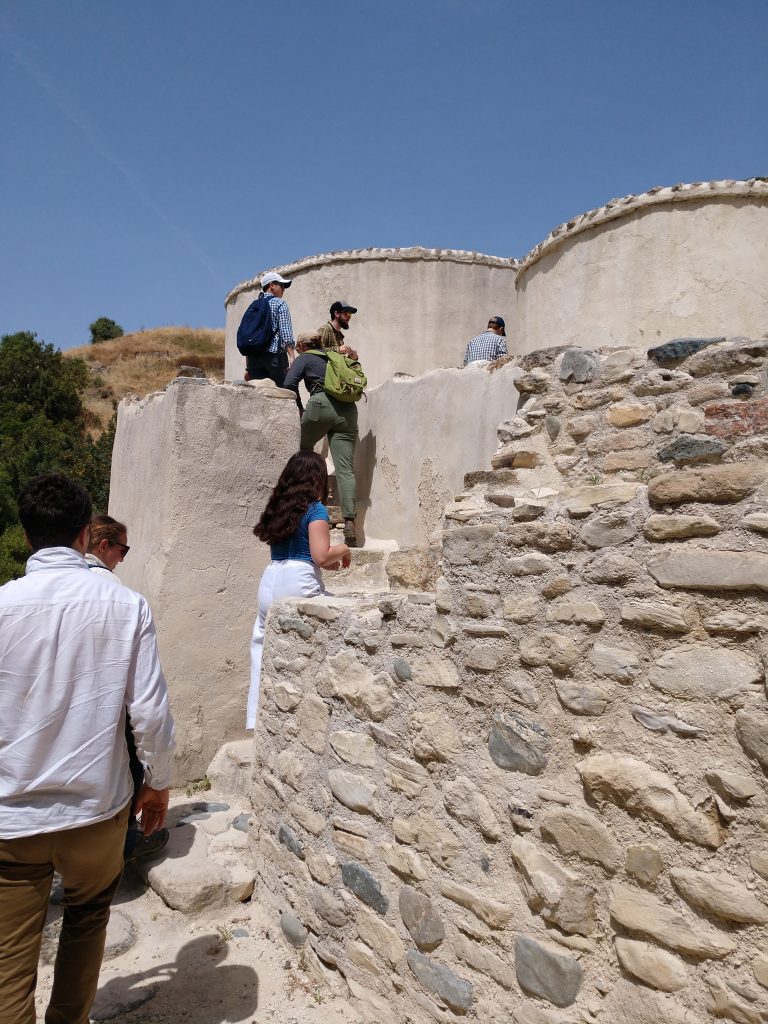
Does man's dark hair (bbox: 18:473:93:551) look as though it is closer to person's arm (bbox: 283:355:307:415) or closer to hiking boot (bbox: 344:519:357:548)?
person's arm (bbox: 283:355:307:415)

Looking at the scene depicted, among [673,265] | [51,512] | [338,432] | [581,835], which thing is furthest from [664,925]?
[673,265]

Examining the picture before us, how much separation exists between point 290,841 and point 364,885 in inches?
23.6

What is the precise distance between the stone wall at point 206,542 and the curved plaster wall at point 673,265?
297cm

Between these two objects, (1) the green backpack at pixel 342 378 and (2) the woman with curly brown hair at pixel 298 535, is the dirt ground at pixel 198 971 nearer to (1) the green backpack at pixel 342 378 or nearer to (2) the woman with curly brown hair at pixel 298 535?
(2) the woman with curly brown hair at pixel 298 535

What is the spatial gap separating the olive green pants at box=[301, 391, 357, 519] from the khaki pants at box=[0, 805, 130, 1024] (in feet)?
11.4

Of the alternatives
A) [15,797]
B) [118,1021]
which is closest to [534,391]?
[15,797]

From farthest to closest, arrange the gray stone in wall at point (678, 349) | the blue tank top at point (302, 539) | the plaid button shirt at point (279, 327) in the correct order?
the plaid button shirt at point (279, 327) < the blue tank top at point (302, 539) < the gray stone in wall at point (678, 349)

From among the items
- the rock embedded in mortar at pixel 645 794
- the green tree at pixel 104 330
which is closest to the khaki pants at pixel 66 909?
the rock embedded in mortar at pixel 645 794

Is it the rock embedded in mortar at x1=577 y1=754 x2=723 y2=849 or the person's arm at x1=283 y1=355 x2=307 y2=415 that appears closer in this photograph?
the rock embedded in mortar at x1=577 y1=754 x2=723 y2=849

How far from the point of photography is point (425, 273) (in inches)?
342

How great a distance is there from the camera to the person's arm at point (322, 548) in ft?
11.6

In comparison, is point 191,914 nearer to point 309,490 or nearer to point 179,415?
point 309,490

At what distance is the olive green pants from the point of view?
5.27 metres

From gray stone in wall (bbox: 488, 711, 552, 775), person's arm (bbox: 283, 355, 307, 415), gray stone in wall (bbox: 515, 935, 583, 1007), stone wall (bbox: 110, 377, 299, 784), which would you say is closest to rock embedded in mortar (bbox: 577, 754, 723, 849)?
gray stone in wall (bbox: 488, 711, 552, 775)
